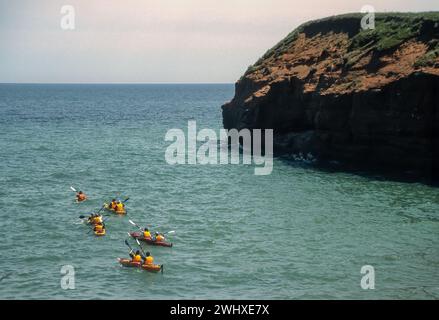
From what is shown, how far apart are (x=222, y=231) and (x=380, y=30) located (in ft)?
118

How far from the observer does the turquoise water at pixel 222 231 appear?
29.7 m

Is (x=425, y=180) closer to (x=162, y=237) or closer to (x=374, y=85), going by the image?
(x=374, y=85)

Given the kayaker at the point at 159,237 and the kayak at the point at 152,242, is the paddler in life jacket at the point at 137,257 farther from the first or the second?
the kayaker at the point at 159,237

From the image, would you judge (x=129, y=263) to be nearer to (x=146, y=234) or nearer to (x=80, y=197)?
(x=146, y=234)

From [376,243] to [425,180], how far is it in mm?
18300

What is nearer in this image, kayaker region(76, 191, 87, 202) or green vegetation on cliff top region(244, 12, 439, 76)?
kayaker region(76, 191, 87, 202)

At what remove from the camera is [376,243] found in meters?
36.3

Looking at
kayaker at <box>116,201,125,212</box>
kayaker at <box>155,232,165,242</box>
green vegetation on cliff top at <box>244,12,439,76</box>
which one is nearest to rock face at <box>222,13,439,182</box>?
green vegetation on cliff top at <box>244,12,439,76</box>

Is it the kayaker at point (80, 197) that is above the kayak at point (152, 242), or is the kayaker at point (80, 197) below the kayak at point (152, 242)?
above

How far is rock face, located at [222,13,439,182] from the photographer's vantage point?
173 ft

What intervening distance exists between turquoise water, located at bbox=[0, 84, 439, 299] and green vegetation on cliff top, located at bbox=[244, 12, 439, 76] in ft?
46.7

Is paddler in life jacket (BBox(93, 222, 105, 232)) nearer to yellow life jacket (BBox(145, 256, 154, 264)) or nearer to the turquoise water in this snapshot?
the turquoise water

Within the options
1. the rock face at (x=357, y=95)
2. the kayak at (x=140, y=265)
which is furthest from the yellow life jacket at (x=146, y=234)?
the rock face at (x=357, y=95)

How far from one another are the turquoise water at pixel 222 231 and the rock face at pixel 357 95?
371cm
